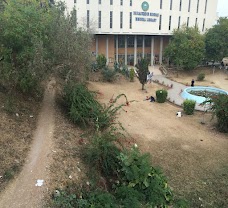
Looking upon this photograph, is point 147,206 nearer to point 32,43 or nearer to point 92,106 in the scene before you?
point 92,106

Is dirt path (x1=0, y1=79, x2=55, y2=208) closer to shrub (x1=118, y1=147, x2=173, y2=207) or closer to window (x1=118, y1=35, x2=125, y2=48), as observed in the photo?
shrub (x1=118, y1=147, x2=173, y2=207)

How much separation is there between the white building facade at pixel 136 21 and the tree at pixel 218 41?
15.8 feet

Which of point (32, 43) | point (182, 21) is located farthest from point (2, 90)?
point (182, 21)

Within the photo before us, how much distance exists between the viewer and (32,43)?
1139cm

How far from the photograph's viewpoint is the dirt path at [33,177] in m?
6.61

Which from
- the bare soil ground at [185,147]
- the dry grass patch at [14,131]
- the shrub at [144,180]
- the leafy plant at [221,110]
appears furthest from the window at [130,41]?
the shrub at [144,180]

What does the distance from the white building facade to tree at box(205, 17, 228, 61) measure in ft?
15.8

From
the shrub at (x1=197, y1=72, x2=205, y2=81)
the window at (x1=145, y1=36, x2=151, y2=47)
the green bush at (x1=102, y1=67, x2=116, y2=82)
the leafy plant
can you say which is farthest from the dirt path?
the window at (x1=145, y1=36, x2=151, y2=47)

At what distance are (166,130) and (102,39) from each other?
83.2 ft

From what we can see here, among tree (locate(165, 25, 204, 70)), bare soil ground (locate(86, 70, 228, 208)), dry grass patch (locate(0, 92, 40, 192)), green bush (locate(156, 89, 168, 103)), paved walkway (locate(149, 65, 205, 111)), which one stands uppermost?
tree (locate(165, 25, 204, 70))

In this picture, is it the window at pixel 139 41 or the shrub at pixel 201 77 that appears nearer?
the shrub at pixel 201 77

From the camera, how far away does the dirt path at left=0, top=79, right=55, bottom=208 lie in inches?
260

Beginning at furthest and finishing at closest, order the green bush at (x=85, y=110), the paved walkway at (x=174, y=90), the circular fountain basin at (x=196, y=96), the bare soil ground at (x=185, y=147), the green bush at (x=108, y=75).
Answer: the green bush at (x=108, y=75) → the circular fountain basin at (x=196, y=96) → the paved walkway at (x=174, y=90) → the green bush at (x=85, y=110) → the bare soil ground at (x=185, y=147)

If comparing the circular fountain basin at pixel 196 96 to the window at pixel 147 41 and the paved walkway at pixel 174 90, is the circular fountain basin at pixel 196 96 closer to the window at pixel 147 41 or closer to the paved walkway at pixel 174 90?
the paved walkway at pixel 174 90
